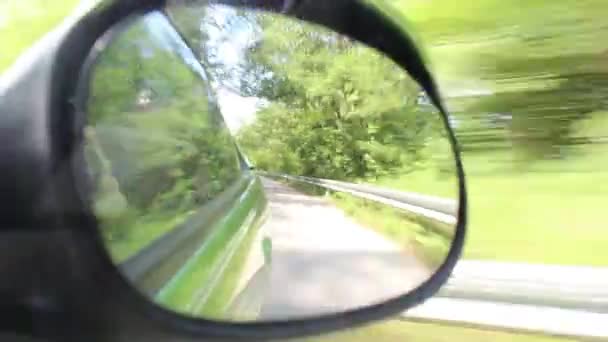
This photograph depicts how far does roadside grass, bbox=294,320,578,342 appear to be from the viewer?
54.1 inches

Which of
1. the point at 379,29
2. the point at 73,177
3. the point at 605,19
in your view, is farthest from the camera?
the point at 605,19

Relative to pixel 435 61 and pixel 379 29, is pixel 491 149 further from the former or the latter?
pixel 379 29

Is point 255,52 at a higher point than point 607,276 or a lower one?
higher

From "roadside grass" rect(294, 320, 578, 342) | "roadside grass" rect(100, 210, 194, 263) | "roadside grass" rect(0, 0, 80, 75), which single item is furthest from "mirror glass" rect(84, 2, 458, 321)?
"roadside grass" rect(0, 0, 80, 75)

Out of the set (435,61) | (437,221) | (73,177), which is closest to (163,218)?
(73,177)

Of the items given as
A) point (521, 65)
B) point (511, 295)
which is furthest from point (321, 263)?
point (521, 65)

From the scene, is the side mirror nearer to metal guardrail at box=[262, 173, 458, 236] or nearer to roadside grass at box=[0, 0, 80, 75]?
metal guardrail at box=[262, 173, 458, 236]

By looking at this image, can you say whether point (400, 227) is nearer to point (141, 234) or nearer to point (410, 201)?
point (410, 201)

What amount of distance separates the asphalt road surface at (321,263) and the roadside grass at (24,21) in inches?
20.1

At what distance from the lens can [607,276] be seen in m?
1.38

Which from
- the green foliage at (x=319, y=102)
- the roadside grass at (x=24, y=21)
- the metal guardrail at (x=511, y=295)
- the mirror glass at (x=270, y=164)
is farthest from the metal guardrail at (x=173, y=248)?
the roadside grass at (x=24, y=21)

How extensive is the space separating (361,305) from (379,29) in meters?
0.46

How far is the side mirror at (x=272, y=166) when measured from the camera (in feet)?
4.02

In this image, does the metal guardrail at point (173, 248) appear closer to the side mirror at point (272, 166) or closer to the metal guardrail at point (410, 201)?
the side mirror at point (272, 166)
